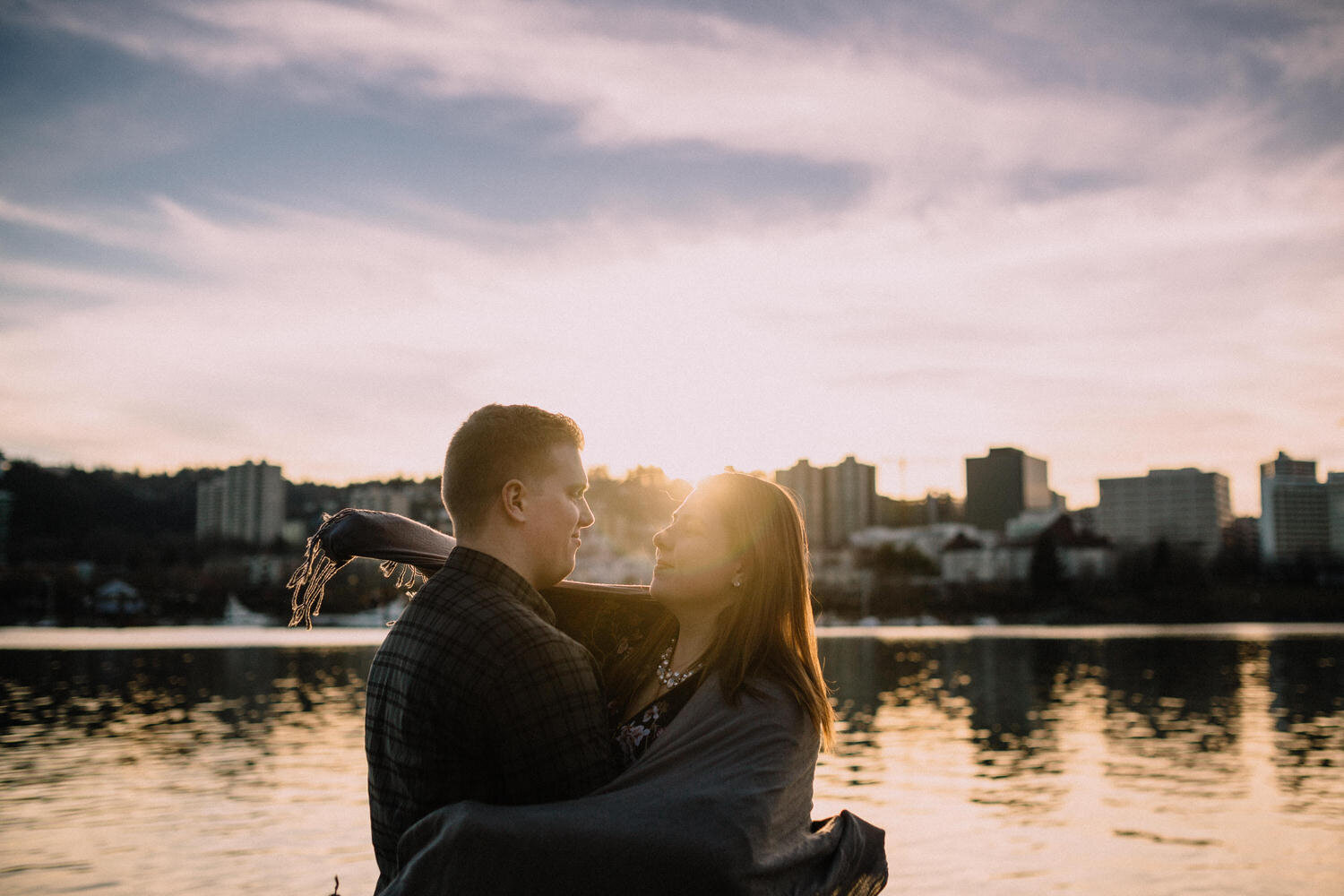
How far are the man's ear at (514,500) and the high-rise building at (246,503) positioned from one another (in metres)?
171

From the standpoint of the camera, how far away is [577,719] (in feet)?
8.38

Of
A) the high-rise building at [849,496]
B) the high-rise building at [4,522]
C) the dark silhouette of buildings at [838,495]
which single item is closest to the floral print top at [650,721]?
the high-rise building at [4,522]

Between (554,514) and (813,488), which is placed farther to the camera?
(813,488)

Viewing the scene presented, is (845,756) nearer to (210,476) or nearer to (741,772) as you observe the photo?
(741,772)

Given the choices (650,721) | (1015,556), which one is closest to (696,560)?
(650,721)

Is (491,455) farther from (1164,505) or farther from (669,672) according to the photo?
(1164,505)

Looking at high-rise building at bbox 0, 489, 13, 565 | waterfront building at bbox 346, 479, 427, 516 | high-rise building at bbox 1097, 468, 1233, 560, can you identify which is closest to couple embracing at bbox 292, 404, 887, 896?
waterfront building at bbox 346, 479, 427, 516

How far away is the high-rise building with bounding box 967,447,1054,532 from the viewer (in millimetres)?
184500

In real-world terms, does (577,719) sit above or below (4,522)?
below

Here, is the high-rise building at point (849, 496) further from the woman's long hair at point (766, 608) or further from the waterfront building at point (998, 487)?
the woman's long hair at point (766, 608)

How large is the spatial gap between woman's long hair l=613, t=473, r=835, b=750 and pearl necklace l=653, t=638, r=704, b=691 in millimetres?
63

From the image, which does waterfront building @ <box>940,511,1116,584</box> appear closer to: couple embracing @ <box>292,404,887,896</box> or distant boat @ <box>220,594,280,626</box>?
distant boat @ <box>220,594,280,626</box>

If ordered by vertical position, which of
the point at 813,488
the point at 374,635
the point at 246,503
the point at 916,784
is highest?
the point at 813,488

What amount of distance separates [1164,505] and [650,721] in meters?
202
